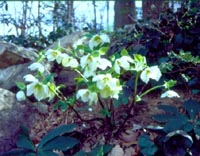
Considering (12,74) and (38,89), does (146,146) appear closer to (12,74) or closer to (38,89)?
(38,89)

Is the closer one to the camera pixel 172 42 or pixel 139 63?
pixel 139 63

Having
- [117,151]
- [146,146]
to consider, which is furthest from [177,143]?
[117,151]

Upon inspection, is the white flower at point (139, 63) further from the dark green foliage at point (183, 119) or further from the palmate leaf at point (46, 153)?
the palmate leaf at point (46, 153)

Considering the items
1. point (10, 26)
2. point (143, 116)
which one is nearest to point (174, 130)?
point (143, 116)

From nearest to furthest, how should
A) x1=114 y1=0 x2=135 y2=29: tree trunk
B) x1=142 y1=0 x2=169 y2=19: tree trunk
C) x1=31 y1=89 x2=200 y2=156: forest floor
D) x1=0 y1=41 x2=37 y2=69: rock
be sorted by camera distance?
1. x1=31 y1=89 x2=200 y2=156: forest floor
2. x1=0 y1=41 x2=37 y2=69: rock
3. x1=142 y1=0 x2=169 y2=19: tree trunk
4. x1=114 y1=0 x2=135 y2=29: tree trunk

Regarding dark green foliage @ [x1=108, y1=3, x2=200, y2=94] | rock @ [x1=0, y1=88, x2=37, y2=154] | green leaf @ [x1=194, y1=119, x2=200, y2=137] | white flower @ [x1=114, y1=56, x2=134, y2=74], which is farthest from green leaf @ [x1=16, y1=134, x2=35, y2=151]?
dark green foliage @ [x1=108, y1=3, x2=200, y2=94]

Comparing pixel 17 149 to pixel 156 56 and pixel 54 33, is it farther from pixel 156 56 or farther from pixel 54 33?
pixel 54 33

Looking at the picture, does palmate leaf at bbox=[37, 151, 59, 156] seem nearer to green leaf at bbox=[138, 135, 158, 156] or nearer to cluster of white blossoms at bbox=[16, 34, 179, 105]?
cluster of white blossoms at bbox=[16, 34, 179, 105]
